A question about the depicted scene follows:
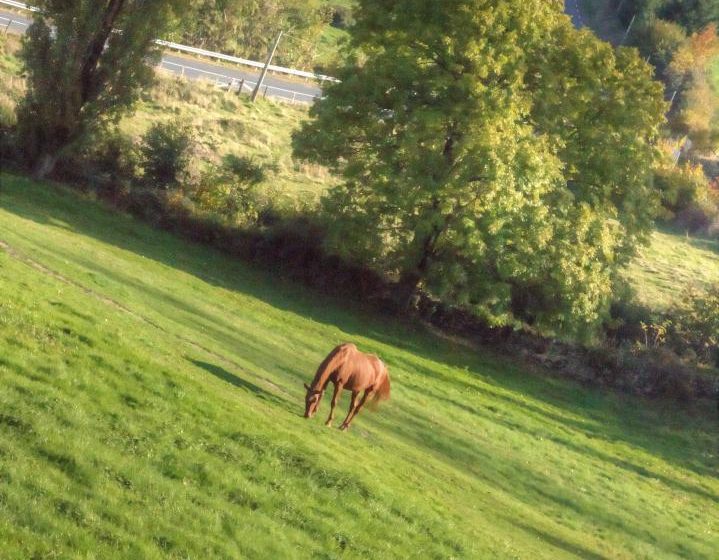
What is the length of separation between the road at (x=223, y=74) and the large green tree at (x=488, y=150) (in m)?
23.7

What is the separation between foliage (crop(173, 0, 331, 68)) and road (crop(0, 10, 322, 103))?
7040 millimetres

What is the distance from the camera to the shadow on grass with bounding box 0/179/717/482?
40062 mm

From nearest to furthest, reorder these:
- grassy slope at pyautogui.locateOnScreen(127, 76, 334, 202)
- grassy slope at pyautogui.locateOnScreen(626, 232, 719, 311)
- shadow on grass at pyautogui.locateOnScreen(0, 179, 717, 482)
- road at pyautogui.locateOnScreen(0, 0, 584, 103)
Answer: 1. shadow on grass at pyautogui.locateOnScreen(0, 179, 717, 482)
2. grassy slope at pyautogui.locateOnScreen(127, 76, 334, 202)
3. grassy slope at pyautogui.locateOnScreen(626, 232, 719, 311)
4. road at pyautogui.locateOnScreen(0, 0, 584, 103)

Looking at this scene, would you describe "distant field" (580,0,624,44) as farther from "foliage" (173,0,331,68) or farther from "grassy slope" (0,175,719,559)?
"grassy slope" (0,175,719,559)

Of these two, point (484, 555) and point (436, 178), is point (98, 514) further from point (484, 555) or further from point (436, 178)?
point (436, 178)

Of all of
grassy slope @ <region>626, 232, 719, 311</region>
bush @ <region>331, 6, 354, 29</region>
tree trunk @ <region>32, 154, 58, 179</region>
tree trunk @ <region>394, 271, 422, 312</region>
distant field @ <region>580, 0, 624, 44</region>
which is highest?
distant field @ <region>580, 0, 624, 44</region>

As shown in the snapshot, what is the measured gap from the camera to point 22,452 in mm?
12102

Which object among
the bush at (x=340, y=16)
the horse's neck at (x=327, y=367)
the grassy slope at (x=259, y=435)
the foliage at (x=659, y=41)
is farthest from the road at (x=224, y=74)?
the horse's neck at (x=327, y=367)

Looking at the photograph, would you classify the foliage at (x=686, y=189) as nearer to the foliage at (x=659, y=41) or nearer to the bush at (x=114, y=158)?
the foliage at (x=659, y=41)

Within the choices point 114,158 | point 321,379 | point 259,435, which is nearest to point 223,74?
point 114,158

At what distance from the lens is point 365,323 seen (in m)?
44.4

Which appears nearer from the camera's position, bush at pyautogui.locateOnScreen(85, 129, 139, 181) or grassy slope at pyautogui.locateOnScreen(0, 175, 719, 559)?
grassy slope at pyautogui.locateOnScreen(0, 175, 719, 559)

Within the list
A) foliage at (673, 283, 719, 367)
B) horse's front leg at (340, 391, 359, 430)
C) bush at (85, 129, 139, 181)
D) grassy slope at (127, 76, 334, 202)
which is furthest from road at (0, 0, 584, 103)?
horse's front leg at (340, 391, 359, 430)

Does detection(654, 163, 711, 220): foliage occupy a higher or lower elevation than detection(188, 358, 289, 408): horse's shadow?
higher
